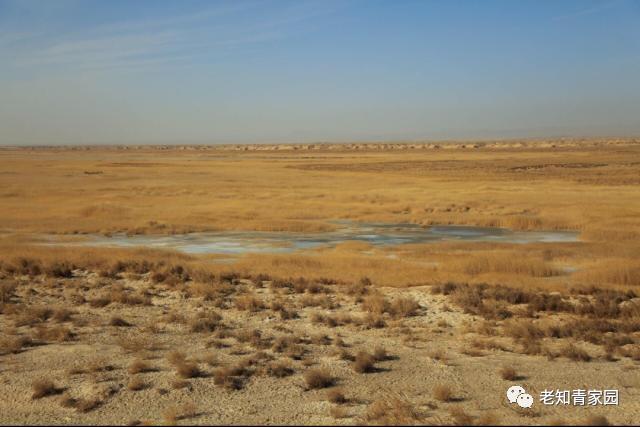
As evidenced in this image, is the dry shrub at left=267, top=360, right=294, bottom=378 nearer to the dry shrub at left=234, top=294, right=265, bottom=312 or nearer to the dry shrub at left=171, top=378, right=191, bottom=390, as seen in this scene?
the dry shrub at left=171, top=378, right=191, bottom=390

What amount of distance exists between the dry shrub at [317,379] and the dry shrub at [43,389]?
12.4 feet

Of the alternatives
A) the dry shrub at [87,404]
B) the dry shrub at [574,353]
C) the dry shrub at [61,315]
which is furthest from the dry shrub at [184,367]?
the dry shrub at [574,353]

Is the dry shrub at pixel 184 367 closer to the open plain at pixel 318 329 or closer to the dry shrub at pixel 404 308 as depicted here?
the open plain at pixel 318 329

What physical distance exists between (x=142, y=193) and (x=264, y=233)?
24.7 metres

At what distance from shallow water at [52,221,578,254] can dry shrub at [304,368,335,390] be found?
55.3 feet

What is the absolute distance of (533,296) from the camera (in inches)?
648

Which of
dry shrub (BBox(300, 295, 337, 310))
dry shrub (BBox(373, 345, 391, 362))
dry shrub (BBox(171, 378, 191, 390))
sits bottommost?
dry shrub (BBox(300, 295, 337, 310))

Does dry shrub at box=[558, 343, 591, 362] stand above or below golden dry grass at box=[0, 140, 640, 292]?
above

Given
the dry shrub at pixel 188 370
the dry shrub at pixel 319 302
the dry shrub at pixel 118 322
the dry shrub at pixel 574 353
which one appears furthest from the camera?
the dry shrub at pixel 319 302

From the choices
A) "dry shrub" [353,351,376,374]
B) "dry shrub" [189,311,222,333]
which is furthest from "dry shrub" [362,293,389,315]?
"dry shrub" [353,351,376,374]

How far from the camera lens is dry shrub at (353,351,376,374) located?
11.0 m

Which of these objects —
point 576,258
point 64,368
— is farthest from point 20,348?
point 576,258

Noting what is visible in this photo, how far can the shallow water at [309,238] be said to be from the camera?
28.7 metres

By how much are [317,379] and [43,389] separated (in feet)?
13.5
